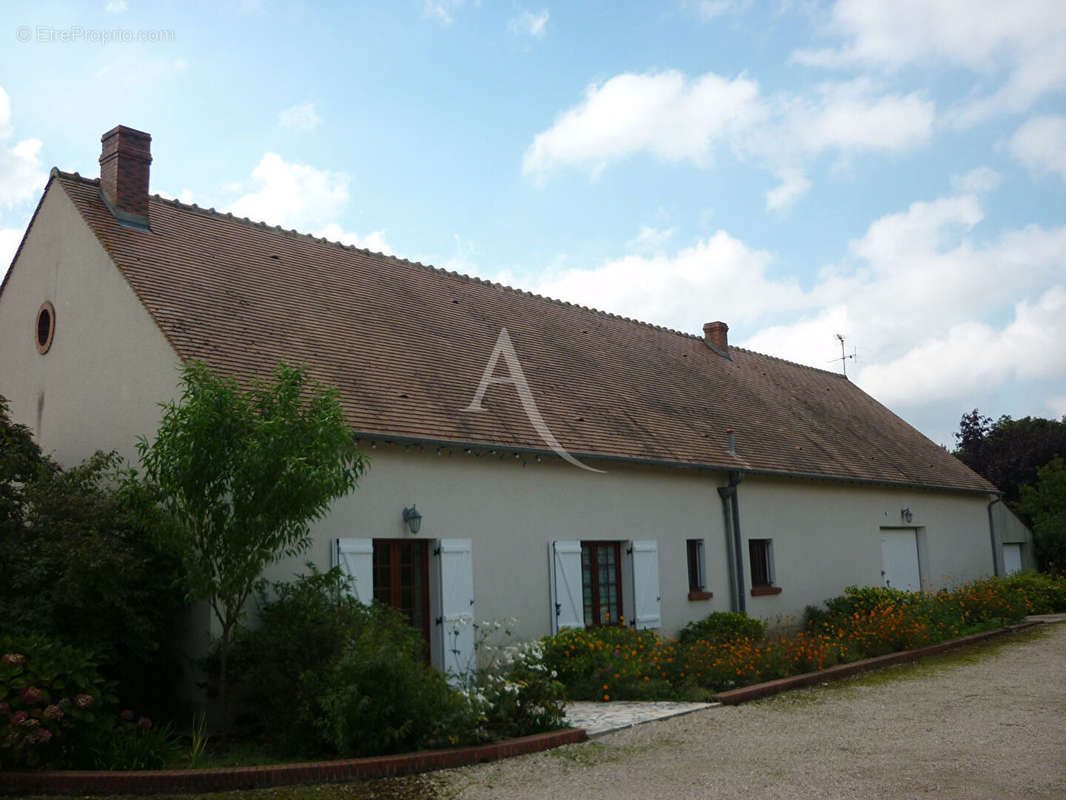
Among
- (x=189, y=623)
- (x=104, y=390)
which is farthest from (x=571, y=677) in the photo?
(x=104, y=390)

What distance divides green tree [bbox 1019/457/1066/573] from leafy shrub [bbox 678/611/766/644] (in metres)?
15.7

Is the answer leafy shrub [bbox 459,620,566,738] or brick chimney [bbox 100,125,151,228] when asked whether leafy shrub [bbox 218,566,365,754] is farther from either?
brick chimney [bbox 100,125,151,228]

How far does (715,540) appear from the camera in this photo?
49.2ft

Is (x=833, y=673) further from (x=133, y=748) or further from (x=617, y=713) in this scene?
(x=133, y=748)

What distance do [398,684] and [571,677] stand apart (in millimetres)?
3751

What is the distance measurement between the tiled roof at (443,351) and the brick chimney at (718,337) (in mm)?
1028

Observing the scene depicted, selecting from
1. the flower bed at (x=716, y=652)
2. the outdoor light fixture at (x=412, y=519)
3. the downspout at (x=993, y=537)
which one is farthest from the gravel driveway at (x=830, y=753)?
the downspout at (x=993, y=537)

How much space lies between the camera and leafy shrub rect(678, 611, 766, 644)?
13711 millimetres

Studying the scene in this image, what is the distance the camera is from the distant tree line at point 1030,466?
2594 cm

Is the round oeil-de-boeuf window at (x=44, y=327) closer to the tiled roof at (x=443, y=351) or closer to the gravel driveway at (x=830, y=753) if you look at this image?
the tiled roof at (x=443, y=351)

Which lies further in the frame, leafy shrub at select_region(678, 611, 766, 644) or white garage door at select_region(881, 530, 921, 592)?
white garage door at select_region(881, 530, 921, 592)

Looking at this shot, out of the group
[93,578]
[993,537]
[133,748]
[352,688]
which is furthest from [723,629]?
[993,537]

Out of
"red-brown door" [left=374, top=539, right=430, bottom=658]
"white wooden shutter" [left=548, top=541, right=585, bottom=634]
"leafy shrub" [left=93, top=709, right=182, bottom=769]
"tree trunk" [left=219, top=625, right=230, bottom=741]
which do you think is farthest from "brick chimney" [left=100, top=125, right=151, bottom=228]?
"white wooden shutter" [left=548, top=541, right=585, bottom=634]

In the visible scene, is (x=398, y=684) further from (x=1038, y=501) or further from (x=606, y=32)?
(x=1038, y=501)
